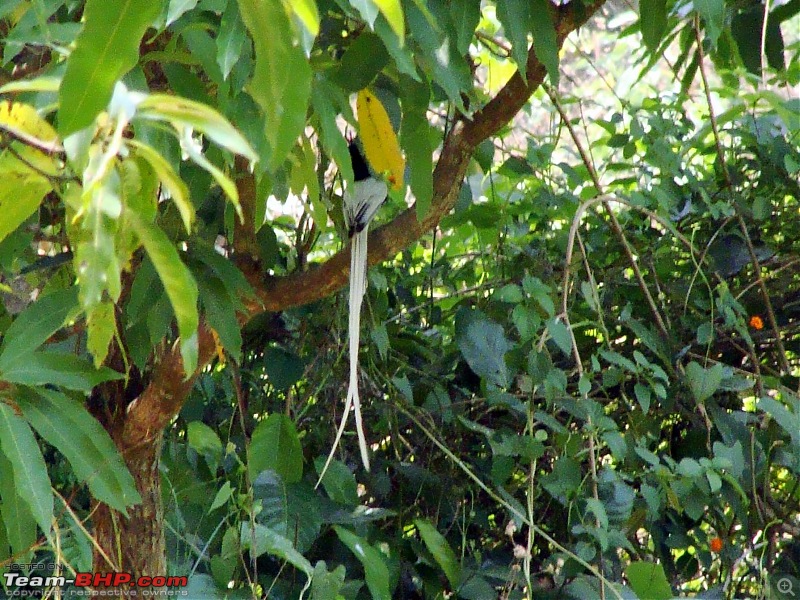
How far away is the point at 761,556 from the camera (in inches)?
52.6

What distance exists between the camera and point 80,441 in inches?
35.3

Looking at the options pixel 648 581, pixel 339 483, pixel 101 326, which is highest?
pixel 101 326

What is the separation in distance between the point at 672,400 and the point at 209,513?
784 millimetres

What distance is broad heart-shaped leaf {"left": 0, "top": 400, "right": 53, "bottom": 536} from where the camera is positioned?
32.2 inches

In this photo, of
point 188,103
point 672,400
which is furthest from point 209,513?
point 188,103

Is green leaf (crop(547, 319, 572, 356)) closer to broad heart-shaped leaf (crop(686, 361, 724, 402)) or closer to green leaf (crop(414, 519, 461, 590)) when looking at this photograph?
broad heart-shaped leaf (crop(686, 361, 724, 402))

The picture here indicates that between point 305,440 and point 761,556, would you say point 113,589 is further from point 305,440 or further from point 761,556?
point 761,556

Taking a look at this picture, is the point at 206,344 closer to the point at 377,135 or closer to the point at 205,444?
the point at 205,444

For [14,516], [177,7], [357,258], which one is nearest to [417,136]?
[357,258]

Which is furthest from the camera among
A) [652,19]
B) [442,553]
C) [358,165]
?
[358,165]

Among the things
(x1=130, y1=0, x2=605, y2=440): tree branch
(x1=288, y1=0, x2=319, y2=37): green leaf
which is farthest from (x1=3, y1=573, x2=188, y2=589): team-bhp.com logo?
(x1=288, y1=0, x2=319, y2=37): green leaf

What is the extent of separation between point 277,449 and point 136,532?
24cm

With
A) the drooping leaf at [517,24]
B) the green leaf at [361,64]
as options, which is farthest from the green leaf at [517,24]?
the green leaf at [361,64]

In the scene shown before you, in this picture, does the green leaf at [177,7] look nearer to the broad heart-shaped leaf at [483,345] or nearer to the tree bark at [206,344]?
the tree bark at [206,344]
